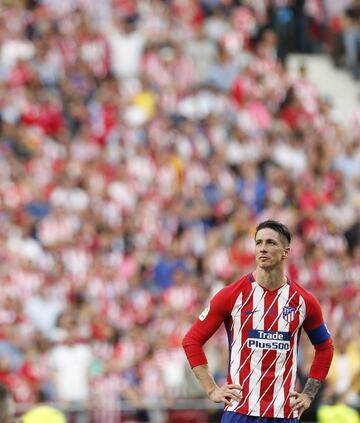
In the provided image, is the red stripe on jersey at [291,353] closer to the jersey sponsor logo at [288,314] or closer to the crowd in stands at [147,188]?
the jersey sponsor logo at [288,314]

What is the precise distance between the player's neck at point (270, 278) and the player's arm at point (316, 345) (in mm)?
219

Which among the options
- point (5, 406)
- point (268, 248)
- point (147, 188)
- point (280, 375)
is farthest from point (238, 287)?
point (147, 188)

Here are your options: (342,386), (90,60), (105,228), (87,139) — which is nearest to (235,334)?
(342,386)

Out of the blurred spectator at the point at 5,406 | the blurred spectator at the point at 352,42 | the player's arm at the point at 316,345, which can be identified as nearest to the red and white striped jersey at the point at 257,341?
the player's arm at the point at 316,345

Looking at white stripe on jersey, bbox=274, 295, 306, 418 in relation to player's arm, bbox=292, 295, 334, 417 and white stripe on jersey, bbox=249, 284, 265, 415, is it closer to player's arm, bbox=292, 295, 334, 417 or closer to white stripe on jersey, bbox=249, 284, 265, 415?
player's arm, bbox=292, 295, 334, 417

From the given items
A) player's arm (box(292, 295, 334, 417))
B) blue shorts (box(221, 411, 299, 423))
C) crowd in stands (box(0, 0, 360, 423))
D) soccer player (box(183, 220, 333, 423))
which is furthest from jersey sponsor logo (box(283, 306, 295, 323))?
crowd in stands (box(0, 0, 360, 423))

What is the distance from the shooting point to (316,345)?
9.98 m

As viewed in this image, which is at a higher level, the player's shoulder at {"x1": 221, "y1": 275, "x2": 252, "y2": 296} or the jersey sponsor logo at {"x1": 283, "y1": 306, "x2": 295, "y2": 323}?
the player's shoulder at {"x1": 221, "y1": 275, "x2": 252, "y2": 296}

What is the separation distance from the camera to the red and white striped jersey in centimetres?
970

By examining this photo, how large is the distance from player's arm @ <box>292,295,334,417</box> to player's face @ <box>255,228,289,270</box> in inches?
16.0

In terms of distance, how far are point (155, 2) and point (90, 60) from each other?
6.65 ft

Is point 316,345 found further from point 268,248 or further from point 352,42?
point 352,42

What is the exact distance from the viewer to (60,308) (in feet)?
59.3

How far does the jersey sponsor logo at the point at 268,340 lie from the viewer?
31.8ft
